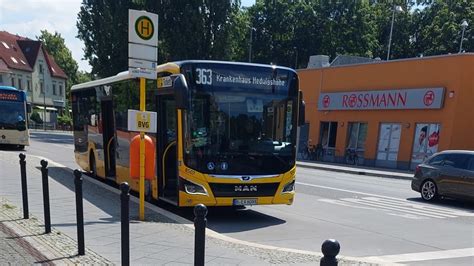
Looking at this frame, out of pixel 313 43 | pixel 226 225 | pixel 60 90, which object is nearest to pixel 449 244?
pixel 226 225

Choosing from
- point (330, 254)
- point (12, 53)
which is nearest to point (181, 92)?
point (330, 254)

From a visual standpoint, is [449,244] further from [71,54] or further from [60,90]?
[71,54]

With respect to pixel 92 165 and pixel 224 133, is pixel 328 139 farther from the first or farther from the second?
pixel 224 133

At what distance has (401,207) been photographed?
12.3 m

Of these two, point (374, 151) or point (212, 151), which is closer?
point (212, 151)

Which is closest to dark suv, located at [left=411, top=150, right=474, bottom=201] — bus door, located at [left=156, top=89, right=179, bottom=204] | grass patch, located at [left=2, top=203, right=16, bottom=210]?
bus door, located at [left=156, top=89, right=179, bottom=204]

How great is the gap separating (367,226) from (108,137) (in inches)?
294

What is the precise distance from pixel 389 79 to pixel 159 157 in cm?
2115

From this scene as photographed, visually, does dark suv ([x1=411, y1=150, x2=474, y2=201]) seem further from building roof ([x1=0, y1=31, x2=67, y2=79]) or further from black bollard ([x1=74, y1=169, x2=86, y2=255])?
building roof ([x1=0, y1=31, x2=67, y2=79])

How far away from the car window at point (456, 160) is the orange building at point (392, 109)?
37.8 ft

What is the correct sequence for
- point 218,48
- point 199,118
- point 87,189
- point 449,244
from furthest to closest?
point 218,48 → point 87,189 → point 199,118 → point 449,244

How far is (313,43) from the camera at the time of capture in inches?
2140

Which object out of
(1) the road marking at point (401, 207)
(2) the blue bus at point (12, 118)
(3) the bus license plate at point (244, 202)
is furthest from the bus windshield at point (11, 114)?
(3) the bus license plate at point (244, 202)

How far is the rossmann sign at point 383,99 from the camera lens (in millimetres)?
25156
